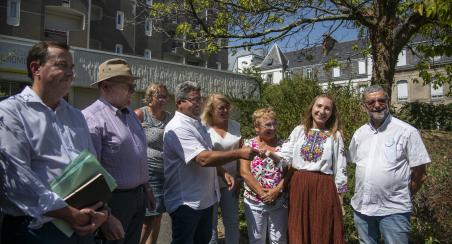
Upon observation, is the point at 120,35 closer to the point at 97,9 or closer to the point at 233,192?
the point at 97,9

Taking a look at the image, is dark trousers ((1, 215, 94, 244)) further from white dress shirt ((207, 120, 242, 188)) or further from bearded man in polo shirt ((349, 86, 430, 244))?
bearded man in polo shirt ((349, 86, 430, 244))

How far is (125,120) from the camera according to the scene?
3639mm

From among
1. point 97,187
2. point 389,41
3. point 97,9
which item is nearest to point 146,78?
point 97,9

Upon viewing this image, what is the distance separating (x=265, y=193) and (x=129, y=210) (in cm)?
151

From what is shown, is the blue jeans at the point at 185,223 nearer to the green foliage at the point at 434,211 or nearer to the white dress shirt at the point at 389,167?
the white dress shirt at the point at 389,167

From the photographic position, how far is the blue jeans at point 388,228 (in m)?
3.96

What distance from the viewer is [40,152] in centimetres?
252

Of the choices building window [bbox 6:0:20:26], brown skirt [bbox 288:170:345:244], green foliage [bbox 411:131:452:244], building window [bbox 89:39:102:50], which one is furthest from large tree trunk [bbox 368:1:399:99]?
building window [bbox 89:39:102:50]

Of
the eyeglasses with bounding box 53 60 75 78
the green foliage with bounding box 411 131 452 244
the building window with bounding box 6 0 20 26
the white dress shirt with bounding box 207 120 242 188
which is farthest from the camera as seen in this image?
the building window with bounding box 6 0 20 26

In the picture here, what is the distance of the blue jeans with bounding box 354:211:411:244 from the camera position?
13.0 ft

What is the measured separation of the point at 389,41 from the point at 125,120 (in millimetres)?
6789

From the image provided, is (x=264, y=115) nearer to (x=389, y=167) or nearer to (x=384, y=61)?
(x=389, y=167)

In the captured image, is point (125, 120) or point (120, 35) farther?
point (120, 35)

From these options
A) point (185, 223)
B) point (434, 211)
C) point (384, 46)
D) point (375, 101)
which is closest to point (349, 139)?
point (434, 211)
